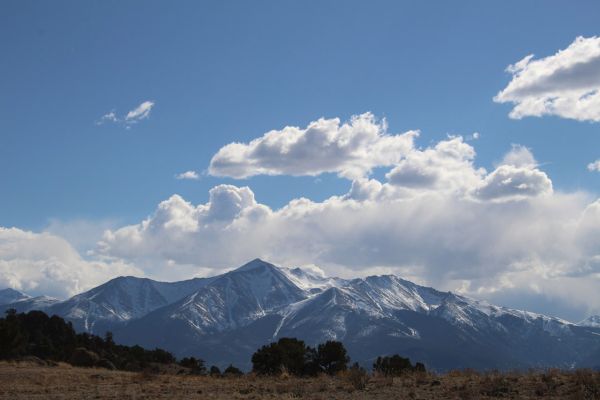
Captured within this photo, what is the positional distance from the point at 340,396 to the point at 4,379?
2132cm

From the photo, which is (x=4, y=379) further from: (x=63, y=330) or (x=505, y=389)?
(x=63, y=330)

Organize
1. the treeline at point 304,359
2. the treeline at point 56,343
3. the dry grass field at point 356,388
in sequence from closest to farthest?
the dry grass field at point 356,388 < the treeline at point 304,359 < the treeline at point 56,343

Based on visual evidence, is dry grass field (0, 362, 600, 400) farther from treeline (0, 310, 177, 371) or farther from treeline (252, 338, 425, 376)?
treeline (0, 310, 177, 371)

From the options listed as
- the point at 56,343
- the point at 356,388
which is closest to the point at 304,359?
the point at 356,388

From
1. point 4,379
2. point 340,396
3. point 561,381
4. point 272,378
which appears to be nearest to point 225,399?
point 340,396

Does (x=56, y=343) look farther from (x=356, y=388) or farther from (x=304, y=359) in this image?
(x=356, y=388)

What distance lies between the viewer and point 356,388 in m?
27.5

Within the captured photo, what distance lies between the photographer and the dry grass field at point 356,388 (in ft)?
77.7

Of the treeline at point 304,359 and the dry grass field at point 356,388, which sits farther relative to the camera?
the treeline at point 304,359

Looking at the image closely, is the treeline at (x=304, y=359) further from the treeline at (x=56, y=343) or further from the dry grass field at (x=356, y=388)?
the dry grass field at (x=356, y=388)

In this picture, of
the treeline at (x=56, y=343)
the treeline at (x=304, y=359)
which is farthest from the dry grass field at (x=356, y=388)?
the treeline at (x=56, y=343)

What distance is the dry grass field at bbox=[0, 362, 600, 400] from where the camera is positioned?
23688mm

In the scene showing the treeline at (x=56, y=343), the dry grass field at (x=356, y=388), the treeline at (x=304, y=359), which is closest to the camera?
the dry grass field at (x=356, y=388)

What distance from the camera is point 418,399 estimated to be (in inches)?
933
